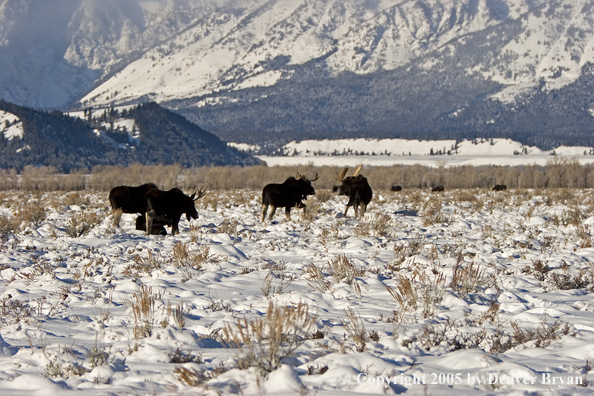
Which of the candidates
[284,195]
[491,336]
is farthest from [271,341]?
[284,195]

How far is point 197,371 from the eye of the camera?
409 cm

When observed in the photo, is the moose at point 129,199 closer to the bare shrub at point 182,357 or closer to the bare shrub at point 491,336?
the bare shrub at point 182,357

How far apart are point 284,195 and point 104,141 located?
155 metres

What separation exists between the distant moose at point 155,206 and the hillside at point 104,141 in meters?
134

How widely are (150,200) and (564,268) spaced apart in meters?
8.52

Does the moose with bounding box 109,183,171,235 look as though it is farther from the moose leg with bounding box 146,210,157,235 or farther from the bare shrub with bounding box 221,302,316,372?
the bare shrub with bounding box 221,302,316,372

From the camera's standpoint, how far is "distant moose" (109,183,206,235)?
1229cm

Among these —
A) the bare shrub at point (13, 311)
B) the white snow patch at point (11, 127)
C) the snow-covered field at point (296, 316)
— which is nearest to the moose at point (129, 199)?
the snow-covered field at point (296, 316)

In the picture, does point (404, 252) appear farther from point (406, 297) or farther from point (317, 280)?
point (406, 297)

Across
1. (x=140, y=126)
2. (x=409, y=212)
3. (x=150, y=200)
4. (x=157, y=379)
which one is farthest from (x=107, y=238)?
(x=140, y=126)

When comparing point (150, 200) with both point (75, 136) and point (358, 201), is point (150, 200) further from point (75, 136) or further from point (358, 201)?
point (75, 136)

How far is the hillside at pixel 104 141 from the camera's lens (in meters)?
140

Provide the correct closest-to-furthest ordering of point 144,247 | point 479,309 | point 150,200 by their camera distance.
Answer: point 479,309 < point 144,247 < point 150,200

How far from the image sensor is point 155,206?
40.2 feet
